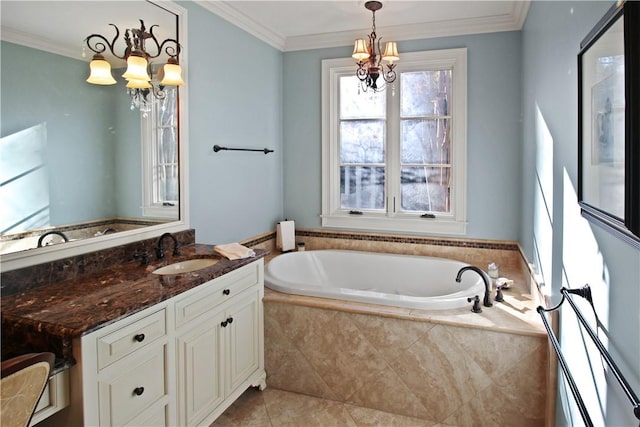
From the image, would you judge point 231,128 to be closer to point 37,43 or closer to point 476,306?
point 37,43

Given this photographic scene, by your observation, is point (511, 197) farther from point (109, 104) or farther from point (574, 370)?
point (109, 104)

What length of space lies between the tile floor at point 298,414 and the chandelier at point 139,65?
1.83 metres

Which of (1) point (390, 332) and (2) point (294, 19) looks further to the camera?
(2) point (294, 19)

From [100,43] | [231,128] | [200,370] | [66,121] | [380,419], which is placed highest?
[100,43]

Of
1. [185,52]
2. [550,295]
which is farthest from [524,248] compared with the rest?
[185,52]

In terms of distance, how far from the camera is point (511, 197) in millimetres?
3619

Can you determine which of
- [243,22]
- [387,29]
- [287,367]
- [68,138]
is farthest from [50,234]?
[387,29]

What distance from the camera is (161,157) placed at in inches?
104

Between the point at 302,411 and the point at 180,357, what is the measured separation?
970 mm

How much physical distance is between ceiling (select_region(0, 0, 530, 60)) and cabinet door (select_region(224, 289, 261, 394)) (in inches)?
59.8

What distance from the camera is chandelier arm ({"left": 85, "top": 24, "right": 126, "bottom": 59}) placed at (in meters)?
2.15

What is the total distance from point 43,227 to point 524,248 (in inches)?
120

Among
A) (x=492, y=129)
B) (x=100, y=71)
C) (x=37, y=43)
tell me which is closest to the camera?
(x=37, y=43)

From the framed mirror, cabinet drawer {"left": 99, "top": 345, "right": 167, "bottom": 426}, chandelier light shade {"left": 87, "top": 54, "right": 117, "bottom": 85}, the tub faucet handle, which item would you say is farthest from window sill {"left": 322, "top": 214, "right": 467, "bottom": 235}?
cabinet drawer {"left": 99, "top": 345, "right": 167, "bottom": 426}
